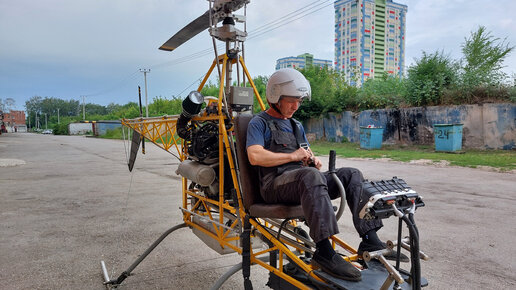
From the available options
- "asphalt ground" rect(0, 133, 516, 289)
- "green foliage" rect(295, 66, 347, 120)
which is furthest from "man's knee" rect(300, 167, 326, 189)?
"green foliage" rect(295, 66, 347, 120)

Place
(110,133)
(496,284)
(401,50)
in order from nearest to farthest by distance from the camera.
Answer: (496,284) < (110,133) < (401,50)

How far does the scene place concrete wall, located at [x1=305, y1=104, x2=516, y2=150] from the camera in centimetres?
1414

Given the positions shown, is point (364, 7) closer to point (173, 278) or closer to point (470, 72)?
point (470, 72)

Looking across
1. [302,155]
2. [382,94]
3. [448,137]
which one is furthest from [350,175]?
[382,94]

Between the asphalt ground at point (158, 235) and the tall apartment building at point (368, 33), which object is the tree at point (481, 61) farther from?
the tall apartment building at point (368, 33)

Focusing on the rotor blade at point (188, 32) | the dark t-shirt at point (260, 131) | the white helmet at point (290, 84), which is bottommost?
the dark t-shirt at point (260, 131)

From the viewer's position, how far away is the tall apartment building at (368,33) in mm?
57938

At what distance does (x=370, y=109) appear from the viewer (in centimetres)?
1978

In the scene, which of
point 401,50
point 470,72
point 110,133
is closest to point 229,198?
point 470,72

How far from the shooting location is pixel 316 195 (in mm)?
1938

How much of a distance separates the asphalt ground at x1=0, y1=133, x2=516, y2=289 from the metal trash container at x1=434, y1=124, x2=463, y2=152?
16.7 feet

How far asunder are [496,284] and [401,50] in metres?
75.5

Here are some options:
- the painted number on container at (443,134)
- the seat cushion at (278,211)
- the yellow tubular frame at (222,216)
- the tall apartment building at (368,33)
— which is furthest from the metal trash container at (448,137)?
the tall apartment building at (368,33)

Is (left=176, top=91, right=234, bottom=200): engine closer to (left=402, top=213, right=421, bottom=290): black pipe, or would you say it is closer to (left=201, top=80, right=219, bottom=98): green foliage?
(left=402, top=213, right=421, bottom=290): black pipe
